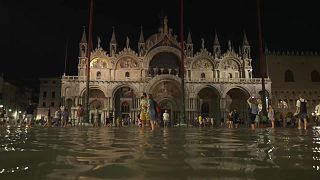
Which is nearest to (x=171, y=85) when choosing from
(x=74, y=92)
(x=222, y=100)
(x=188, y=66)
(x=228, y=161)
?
(x=188, y=66)

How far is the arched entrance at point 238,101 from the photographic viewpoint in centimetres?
4553

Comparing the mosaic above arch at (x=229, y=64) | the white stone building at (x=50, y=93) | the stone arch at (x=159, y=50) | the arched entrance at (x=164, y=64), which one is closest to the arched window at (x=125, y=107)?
the arched entrance at (x=164, y=64)

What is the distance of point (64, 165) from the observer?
3.20m

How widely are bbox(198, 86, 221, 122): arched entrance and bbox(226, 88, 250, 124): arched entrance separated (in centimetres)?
189

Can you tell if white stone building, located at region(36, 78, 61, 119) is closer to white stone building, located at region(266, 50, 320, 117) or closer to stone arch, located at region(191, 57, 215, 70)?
stone arch, located at region(191, 57, 215, 70)

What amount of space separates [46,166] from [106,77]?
43.2 metres

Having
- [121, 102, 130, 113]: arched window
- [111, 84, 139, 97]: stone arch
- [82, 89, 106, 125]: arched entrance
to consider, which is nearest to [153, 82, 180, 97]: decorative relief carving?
[111, 84, 139, 97]: stone arch

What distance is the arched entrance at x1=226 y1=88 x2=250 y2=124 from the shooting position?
4553cm

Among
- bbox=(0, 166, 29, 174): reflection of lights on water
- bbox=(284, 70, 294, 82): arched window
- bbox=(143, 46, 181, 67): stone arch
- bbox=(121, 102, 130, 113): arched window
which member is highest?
bbox=(143, 46, 181, 67): stone arch

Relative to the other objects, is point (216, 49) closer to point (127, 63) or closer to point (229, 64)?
point (229, 64)

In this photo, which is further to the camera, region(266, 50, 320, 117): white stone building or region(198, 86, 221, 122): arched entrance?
region(266, 50, 320, 117): white stone building

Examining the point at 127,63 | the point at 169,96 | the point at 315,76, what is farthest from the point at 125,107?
the point at 315,76

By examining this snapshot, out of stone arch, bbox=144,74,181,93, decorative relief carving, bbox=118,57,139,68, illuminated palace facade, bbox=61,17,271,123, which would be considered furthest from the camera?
decorative relief carving, bbox=118,57,139,68

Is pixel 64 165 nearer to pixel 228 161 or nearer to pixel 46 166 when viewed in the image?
pixel 46 166
